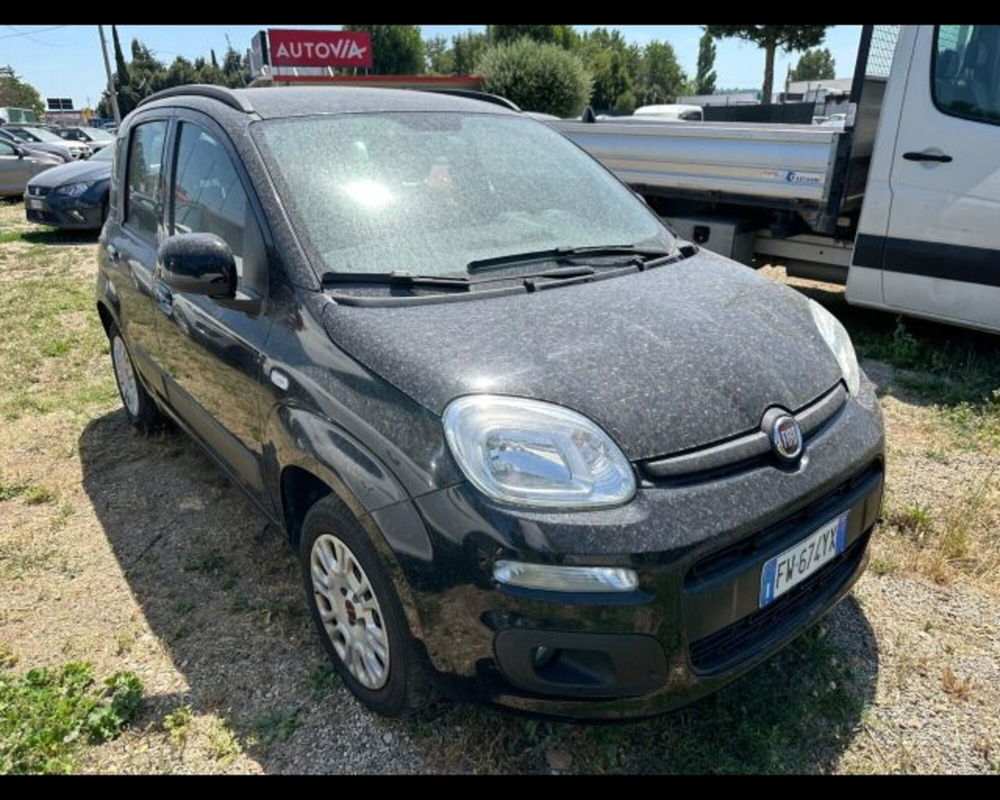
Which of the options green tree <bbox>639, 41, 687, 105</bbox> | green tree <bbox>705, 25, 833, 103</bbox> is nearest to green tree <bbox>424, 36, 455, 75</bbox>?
green tree <bbox>639, 41, 687, 105</bbox>

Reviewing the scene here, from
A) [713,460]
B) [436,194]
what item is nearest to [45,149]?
[436,194]

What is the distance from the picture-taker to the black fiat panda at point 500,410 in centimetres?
172

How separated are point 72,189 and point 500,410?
10744 millimetres

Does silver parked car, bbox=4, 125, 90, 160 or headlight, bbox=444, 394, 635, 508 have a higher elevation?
headlight, bbox=444, 394, 635, 508

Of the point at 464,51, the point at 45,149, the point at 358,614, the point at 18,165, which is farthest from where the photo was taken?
the point at 464,51

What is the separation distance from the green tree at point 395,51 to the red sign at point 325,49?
52.8 ft

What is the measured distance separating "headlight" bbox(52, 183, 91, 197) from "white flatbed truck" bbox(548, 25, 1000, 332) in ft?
26.6

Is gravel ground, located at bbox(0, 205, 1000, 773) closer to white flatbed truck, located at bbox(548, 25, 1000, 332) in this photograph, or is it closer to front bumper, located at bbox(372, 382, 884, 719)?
front bumper, located at bbox(372, 382, 884, 719)

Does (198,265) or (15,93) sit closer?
(198,265)

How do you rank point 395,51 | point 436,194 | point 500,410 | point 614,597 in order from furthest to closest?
point 395,51, point 436,194, point 500,410, point 614,597

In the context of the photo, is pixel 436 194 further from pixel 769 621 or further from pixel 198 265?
pixel 769 621

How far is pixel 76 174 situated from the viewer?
1046 cm

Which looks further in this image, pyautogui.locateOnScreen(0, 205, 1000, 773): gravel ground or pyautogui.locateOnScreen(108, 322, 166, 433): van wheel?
pyautogui.locateOnScreen(108, 322, 166, 433): van wheel

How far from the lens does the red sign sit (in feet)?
96.8
